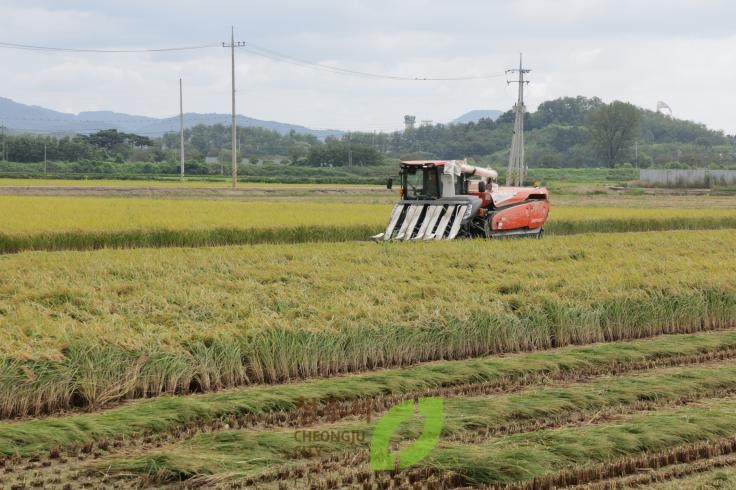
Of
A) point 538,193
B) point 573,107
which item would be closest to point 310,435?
point 538,193

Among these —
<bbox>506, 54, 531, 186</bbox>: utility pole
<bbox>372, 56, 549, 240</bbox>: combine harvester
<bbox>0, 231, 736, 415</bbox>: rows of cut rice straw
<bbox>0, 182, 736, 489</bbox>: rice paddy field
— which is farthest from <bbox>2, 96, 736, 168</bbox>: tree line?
<bbox>0, 182, 736, 489</bbox>: rice paddy field

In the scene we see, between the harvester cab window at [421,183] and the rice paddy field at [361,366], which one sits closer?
the rice paddy field at [361,366]

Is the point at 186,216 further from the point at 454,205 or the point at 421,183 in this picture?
the point at 454,205

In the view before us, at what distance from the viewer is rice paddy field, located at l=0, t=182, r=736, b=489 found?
20.8 feet

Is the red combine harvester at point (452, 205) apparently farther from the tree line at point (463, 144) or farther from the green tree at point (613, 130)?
the green tree at point (613, 130)

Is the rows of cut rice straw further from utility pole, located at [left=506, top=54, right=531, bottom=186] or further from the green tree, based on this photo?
the green tree

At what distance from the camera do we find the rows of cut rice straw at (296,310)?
8711mm

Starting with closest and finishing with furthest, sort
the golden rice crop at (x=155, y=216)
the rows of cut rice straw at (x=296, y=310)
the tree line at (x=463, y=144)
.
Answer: the rows of cut rice straw at (x=296, y=310) < the golden rice crop at (x=155, y=216) < the tree line at (x=463, y=144)

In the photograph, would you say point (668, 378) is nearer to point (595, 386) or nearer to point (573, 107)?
point (595, 386)

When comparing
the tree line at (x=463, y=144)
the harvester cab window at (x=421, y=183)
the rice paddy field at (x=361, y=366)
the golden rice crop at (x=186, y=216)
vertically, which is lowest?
the rice paddy field at (x=361, y=366)

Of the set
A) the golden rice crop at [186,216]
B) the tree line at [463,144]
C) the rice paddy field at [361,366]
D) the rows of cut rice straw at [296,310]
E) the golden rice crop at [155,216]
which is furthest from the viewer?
the tree line at [463,144]

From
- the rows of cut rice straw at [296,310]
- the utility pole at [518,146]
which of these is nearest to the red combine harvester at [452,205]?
the rows of cut rice straw at [296,310]

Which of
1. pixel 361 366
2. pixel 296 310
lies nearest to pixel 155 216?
pixel 296 310

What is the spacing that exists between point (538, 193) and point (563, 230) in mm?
5425
